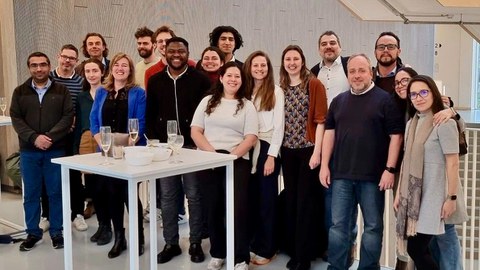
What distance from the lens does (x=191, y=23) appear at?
722 centimetres

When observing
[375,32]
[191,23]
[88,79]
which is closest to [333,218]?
[88,79]

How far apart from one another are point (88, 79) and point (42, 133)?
1.81ft

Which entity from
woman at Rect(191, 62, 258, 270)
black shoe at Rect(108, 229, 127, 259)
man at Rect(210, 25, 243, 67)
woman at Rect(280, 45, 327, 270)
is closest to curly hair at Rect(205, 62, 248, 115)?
woman at Rect(191, 62, 258, 270)

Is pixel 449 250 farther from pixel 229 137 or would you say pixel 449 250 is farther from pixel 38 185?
pixel 38 185

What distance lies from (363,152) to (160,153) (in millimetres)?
1205

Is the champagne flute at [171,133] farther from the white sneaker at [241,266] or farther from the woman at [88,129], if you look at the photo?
the woman at [88,129]

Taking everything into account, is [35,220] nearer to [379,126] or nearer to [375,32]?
[379,126]

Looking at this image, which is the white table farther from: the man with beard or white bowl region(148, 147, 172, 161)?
the man with beard

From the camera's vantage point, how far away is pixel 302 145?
3.59 meters

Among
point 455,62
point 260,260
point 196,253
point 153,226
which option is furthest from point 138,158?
point 455,62

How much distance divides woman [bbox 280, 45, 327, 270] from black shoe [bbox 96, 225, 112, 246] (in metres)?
1.58

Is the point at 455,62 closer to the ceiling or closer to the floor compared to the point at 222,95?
closer to the ceiling

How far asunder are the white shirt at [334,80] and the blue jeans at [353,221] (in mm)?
719

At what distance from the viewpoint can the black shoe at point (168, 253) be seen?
389 centimetres
